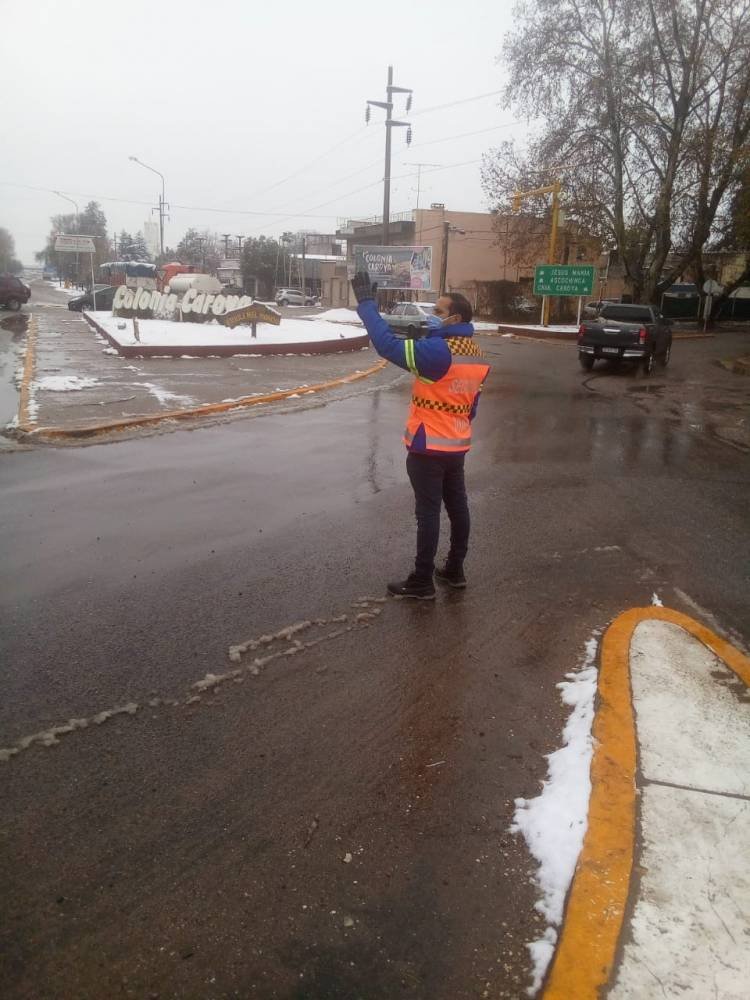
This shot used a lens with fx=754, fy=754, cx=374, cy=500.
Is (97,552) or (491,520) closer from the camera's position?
(97,552)

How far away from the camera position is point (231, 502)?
646 cm

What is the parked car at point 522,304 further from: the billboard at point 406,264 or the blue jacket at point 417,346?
the blue jacket at point 417,346

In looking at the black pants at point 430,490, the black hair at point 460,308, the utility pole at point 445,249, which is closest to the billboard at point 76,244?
the utility pole at point 445,249

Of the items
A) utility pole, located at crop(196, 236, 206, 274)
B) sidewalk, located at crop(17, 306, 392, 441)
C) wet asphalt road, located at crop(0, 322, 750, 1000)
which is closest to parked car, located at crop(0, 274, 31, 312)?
sidewalk, located at crop(17, 306, 392, 441)

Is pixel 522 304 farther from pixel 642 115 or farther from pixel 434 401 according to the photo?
pixel 434 401

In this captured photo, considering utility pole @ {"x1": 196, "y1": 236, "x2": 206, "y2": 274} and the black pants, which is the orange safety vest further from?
utility pole @ {"x1": 196, "y1": 236, "x2": 206, "y2": 274}

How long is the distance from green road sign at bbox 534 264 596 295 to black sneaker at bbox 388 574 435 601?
30.9 metres

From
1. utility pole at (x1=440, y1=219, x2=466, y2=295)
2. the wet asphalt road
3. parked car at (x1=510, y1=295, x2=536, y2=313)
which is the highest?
utility pole at (x1=440, y1=219, x2=466, y2=295)

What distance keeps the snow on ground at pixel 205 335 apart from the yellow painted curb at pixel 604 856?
1670 cm

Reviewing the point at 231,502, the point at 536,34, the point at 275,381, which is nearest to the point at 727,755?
the point at 231,502

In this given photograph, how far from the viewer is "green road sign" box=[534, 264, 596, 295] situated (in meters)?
32.8

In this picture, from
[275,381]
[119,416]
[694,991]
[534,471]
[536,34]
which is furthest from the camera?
[536,34]

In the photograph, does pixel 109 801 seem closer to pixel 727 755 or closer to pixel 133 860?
pixel 133 860

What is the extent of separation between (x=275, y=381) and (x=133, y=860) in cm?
1223
